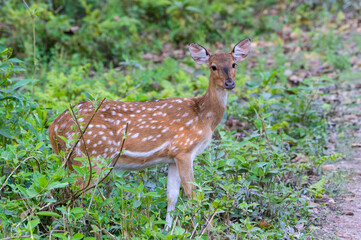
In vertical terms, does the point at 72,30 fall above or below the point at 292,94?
above

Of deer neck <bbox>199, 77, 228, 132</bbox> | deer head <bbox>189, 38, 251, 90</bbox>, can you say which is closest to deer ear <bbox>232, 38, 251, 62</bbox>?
deer head <bbox>189, 38, 251, 90</bbox>

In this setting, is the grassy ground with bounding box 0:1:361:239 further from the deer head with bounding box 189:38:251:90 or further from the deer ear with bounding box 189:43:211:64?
the deer ear with bounding box 189:43:211:64

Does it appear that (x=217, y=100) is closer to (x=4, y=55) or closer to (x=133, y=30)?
(x=4, y=55)

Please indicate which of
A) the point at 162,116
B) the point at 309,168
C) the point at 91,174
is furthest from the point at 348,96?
the point at 91,174

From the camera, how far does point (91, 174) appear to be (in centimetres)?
400

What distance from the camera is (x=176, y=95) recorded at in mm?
8180

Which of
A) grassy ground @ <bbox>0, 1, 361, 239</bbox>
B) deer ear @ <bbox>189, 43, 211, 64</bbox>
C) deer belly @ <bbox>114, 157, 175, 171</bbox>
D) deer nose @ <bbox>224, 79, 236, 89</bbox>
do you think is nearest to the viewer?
grassy ground @ <bbox>0, 1, 361, 239</bbox>

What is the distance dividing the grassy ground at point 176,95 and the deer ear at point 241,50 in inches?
13.5

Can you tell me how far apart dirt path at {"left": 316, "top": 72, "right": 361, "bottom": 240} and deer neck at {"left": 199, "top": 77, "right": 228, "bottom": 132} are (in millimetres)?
1471

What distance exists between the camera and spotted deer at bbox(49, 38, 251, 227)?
16.5ft

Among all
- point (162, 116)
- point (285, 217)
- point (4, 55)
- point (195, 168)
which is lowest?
point (285, 217)

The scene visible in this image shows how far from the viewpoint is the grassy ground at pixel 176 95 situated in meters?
4.29

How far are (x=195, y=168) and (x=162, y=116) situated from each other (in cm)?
63

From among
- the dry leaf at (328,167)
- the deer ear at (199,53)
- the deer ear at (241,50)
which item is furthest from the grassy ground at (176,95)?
the deer ear at (199,53)
